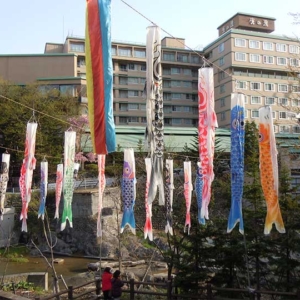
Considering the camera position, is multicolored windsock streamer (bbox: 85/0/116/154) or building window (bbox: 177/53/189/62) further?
building window (bbox: 177/53/189/62)

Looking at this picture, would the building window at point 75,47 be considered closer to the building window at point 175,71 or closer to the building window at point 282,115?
the building window at point 175,71

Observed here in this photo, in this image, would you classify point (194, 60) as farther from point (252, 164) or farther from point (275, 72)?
point (252, 164)

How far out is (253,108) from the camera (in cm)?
5209

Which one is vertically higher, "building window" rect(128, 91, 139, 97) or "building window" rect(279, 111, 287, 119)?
"building window" rect(128, 91, 139, 97)

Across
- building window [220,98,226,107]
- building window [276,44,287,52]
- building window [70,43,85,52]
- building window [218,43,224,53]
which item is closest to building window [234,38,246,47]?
building window [218,43,224,53]

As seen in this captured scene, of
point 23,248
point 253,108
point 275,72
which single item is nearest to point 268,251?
point 23,248

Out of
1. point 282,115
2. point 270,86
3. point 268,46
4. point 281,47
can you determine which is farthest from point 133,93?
point 281,47

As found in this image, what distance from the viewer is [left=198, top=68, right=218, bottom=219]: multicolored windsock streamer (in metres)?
10.5

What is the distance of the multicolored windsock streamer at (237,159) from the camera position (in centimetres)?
1038

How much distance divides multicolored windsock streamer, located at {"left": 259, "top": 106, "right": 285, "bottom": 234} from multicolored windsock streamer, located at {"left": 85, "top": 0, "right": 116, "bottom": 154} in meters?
4.23

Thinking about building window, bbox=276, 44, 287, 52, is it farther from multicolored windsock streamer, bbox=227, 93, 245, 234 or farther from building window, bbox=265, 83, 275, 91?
multicolored windsock streamer, bbox=227, 93, 245, 234

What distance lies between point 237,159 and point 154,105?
2.74 metres

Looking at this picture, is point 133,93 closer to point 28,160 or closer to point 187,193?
point 187,193

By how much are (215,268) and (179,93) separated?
45.4m
